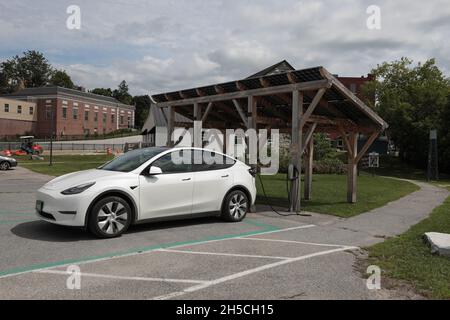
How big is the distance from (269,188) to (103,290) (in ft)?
39.0

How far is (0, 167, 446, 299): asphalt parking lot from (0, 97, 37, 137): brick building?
2852 inches

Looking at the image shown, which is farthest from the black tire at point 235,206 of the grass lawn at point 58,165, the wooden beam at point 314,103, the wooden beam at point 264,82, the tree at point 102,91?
the tree at point 102,91

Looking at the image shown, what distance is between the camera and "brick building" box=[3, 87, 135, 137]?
254ft

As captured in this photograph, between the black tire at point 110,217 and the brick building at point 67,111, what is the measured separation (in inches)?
2858

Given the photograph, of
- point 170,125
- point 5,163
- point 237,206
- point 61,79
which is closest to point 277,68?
point 5,163

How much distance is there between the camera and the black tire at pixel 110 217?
691 centimetres

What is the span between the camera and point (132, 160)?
26.7 ft

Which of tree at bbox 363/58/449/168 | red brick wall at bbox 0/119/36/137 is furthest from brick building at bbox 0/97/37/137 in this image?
tree at bbox 363/58/449/168

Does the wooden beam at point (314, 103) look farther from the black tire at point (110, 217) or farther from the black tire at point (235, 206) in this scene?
the black tire at point (110, 217)

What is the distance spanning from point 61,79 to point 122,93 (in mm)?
22815

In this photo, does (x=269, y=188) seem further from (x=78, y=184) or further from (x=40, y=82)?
(x=40, y=82)

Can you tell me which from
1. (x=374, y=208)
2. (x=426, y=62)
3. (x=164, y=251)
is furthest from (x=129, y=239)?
(x=426, y=62)

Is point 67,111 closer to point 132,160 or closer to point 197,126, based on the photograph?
point 197,126
